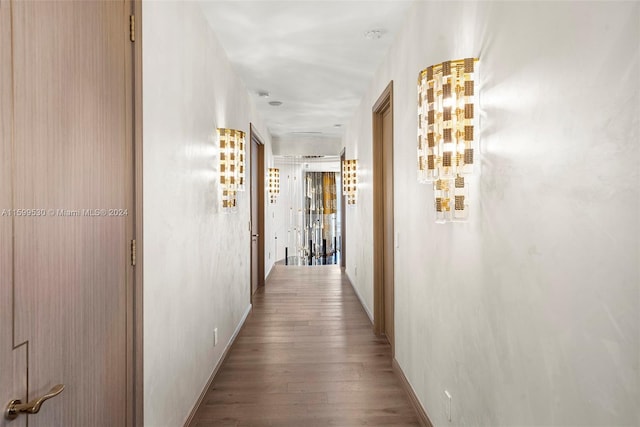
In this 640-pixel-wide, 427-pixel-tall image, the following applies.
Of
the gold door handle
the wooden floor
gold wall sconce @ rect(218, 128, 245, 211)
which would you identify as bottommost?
the wooden floor

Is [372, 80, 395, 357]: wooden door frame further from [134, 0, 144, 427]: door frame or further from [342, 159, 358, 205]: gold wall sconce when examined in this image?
[134, 0, 144, 427]: door frame

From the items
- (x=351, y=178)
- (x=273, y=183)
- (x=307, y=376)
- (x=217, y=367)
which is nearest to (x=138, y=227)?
(x=217, y=367)

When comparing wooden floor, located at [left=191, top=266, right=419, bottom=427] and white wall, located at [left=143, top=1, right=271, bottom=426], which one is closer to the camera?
white wall, located at [left=143, top=1, right=271, bottom=426]

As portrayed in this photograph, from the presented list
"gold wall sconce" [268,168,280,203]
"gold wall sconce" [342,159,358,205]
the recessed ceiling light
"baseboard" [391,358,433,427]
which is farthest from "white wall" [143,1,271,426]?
"gold wall sconce" [268,168,280,203]

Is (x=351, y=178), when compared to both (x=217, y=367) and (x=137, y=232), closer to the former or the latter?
(x=217, y=367)

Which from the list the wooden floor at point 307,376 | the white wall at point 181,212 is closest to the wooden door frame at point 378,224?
the wooden floor at point 307,376

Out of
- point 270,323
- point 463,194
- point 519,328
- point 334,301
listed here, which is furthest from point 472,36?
point 334,301

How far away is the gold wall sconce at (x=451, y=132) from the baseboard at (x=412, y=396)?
4.20ft

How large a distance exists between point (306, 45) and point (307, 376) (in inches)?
105

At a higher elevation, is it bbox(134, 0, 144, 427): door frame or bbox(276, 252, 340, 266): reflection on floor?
bbox(134, 0, 144, 427): door frame

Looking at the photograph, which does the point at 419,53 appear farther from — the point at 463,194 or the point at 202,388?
the point at 202,388

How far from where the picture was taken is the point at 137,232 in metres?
1.68

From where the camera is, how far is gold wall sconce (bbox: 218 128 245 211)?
127 inches

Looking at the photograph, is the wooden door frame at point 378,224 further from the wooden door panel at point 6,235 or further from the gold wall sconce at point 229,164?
the wooden door panel at point 6,235
